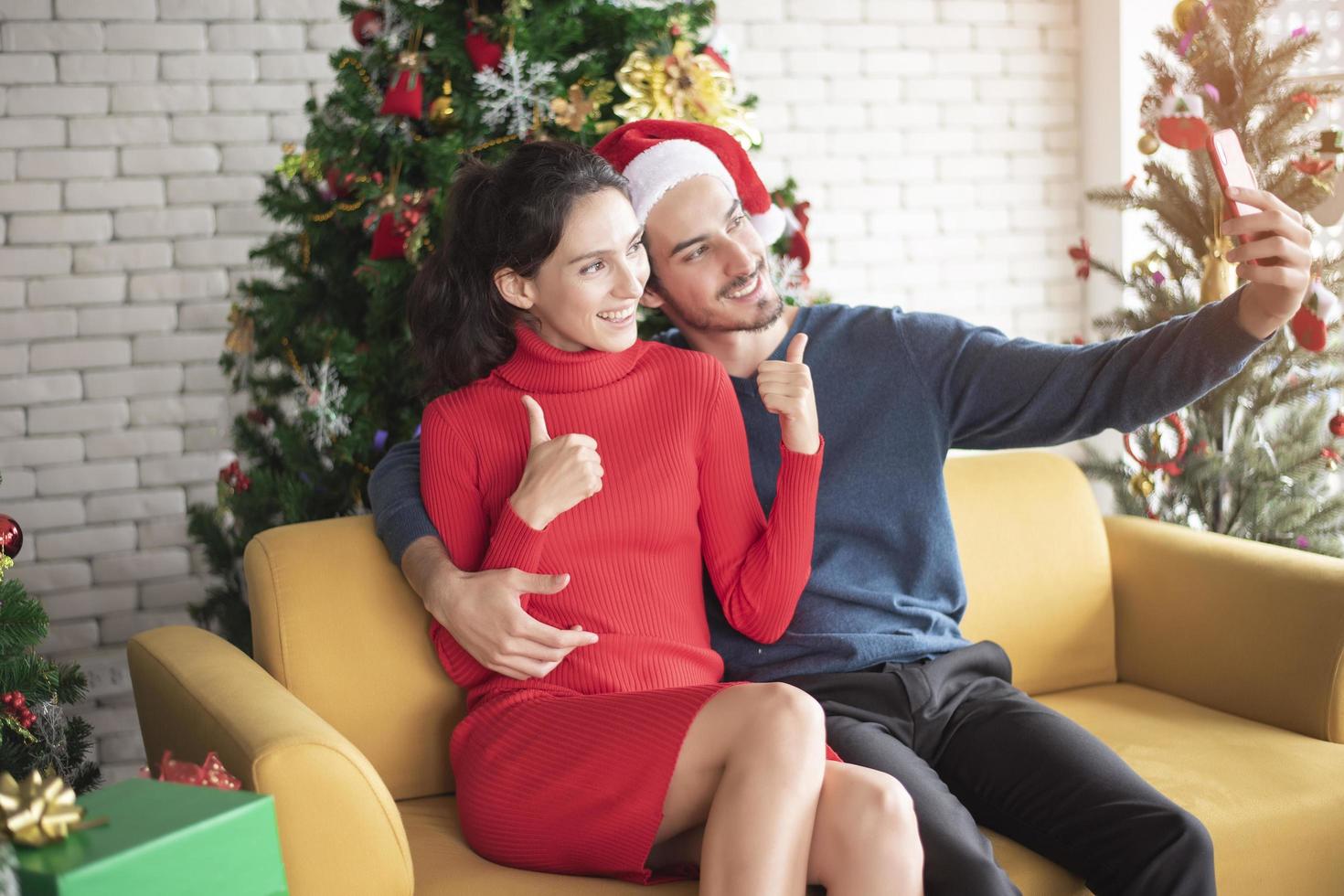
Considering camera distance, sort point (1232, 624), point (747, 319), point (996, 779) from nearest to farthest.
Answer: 1. point (996, 779)
2. point (747, 319)
3. point (1232, 624)

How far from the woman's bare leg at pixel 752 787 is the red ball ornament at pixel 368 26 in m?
1.55

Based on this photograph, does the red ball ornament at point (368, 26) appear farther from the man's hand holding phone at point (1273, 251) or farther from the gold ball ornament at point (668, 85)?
the man's hand holding phone at point (1273, 251)

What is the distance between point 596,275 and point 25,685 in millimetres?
1033

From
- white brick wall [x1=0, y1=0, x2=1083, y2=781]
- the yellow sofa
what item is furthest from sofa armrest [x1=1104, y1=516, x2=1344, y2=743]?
white brick wall [x1=0, y1=0, x2=1083, y2=781]

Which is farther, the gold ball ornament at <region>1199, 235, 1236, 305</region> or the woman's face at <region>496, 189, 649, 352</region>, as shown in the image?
the gold ball ornament at <region>1199, 235, 1236, 305</region>

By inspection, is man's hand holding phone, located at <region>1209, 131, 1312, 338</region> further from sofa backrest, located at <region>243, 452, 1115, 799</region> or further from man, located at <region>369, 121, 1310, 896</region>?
sofa backrest, located at <region>243, 452, 1115, 799</region>

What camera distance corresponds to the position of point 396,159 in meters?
2.35

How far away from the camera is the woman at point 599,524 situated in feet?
5.29

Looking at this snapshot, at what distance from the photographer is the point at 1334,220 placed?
257 cm

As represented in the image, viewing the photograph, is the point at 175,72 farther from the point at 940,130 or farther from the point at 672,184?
the point at 940,130

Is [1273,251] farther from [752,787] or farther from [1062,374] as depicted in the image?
[752,787]

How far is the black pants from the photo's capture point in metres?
1.63

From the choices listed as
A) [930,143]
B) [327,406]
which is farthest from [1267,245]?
[930,143]

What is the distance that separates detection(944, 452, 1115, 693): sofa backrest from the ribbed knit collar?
2.53 feet
